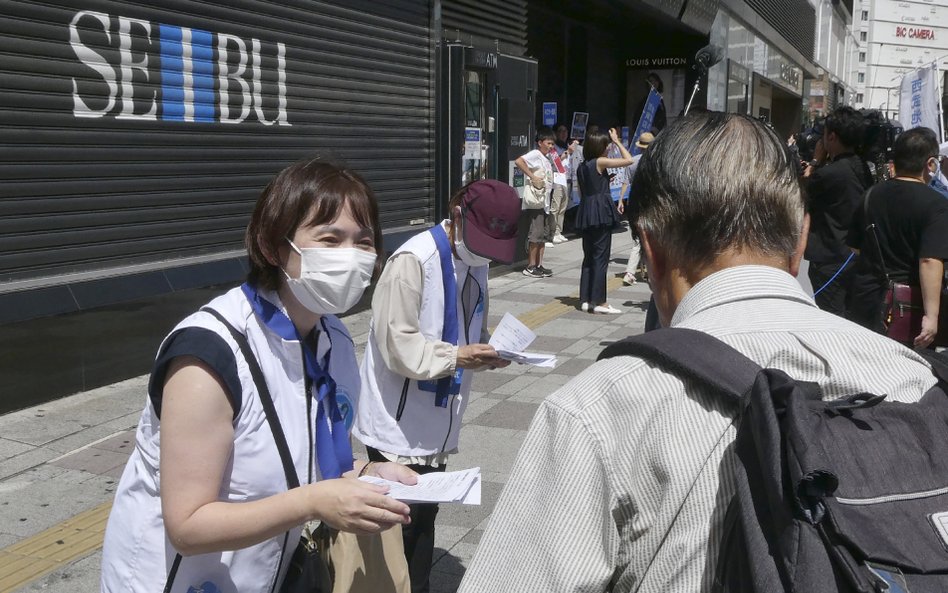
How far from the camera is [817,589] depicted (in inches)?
38.2

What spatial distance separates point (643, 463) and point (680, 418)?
77 millimetres

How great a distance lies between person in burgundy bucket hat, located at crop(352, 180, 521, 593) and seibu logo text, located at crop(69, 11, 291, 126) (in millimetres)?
4165

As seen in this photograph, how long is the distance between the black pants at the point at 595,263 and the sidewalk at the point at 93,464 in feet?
4.24

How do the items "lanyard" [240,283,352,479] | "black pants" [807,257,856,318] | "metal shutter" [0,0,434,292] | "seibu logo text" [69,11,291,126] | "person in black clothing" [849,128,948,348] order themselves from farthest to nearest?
"seibu logo text" [69,11,291,126] → "metal shutter" [0,0,434,292] → "black pants" [807,257,856,318] → "person in black clothing" [849,128,948,348] → "lanyard" [240,283,352,479]

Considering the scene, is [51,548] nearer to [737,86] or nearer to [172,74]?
[172,74]

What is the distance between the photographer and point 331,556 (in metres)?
2.24

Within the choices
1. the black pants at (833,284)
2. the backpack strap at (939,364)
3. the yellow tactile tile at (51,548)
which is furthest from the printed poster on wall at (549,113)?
the backpack strap at (939,364)

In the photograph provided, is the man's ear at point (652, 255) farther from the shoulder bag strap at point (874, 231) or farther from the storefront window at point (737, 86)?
the storefront window at point (737, 86)

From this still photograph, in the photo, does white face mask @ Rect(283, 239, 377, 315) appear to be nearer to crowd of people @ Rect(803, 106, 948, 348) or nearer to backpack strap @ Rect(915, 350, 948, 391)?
backpack strap @ Rect(915, 350, 948, 391)

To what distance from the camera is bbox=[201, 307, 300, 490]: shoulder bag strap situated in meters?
1.93

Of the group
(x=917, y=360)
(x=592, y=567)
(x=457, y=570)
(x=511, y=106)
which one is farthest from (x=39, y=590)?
(x=511, y=106)

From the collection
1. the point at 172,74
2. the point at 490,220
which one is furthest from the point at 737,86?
the point at 490,220

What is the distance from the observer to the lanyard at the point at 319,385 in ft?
6.77

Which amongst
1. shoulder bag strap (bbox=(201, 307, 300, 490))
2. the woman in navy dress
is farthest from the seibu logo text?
shoulder bag strap (bbox=(201, 307, 300, 490))
